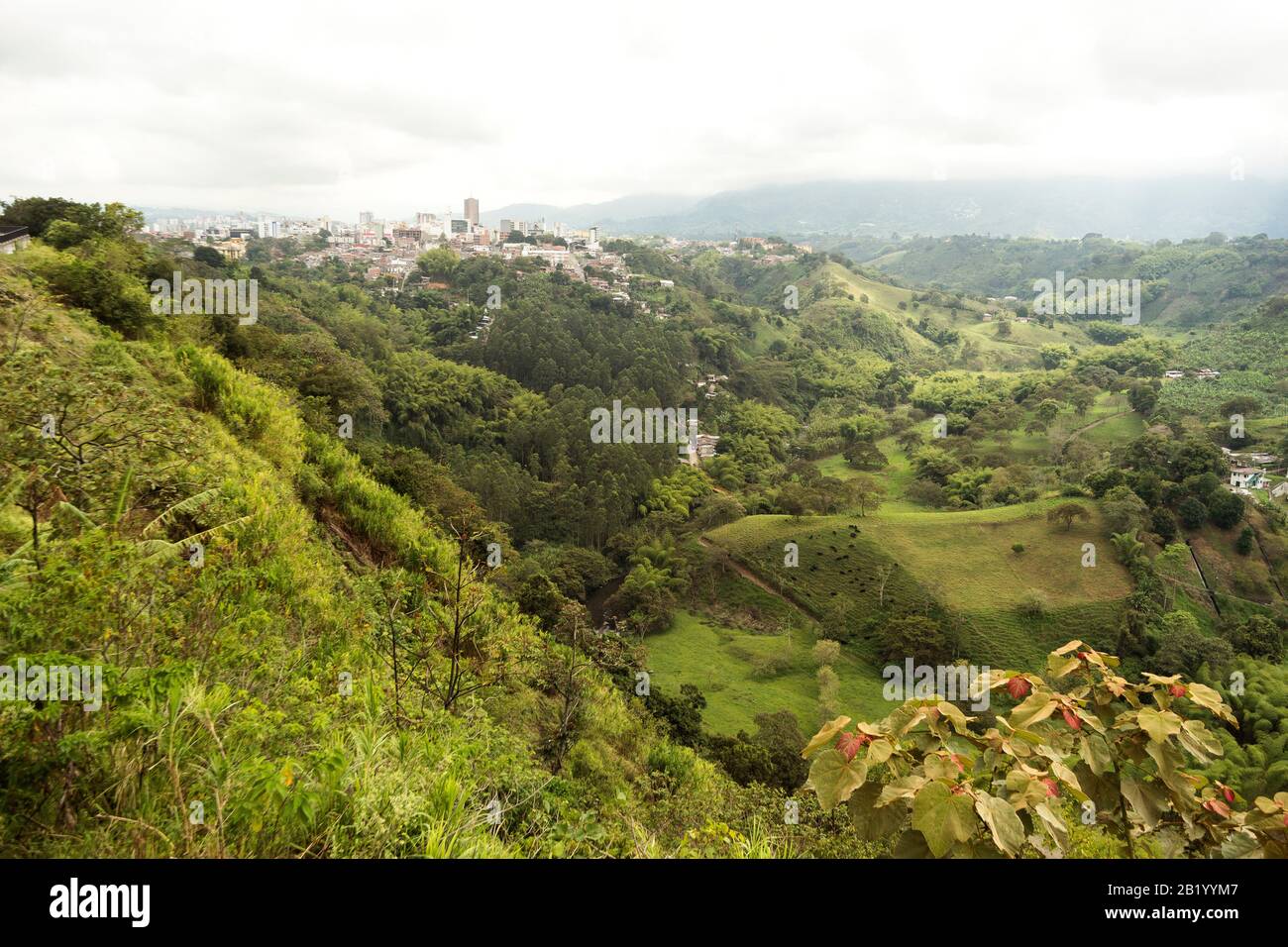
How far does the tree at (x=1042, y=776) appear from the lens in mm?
1380

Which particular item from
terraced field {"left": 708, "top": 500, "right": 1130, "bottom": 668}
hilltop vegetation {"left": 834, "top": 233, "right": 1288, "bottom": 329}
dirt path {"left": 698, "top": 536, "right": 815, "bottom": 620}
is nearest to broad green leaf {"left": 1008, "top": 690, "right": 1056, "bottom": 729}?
terraced field {"left": 708, "top": 500, "right": 1130, "bottom": 668}

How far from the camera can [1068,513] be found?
31297mm

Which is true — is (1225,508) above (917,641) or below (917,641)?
above

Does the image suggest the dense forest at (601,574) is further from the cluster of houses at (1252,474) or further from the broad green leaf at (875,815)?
the cluster of houses at (1252,474)

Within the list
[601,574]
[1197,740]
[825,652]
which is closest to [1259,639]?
[825,652]

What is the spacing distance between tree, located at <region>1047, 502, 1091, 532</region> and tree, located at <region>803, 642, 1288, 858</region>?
3538 cm

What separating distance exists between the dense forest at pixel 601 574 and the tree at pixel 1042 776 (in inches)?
0.5

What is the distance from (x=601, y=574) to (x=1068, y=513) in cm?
2302

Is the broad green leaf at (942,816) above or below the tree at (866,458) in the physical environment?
above

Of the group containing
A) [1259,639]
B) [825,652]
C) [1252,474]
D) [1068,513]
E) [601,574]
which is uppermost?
[1252,474]

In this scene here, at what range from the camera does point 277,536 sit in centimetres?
579

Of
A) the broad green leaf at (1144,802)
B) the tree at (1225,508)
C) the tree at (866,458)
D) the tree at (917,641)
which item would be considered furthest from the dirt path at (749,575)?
the broad green leaf at (1144,802)

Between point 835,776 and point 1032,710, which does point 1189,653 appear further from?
point 835,776
